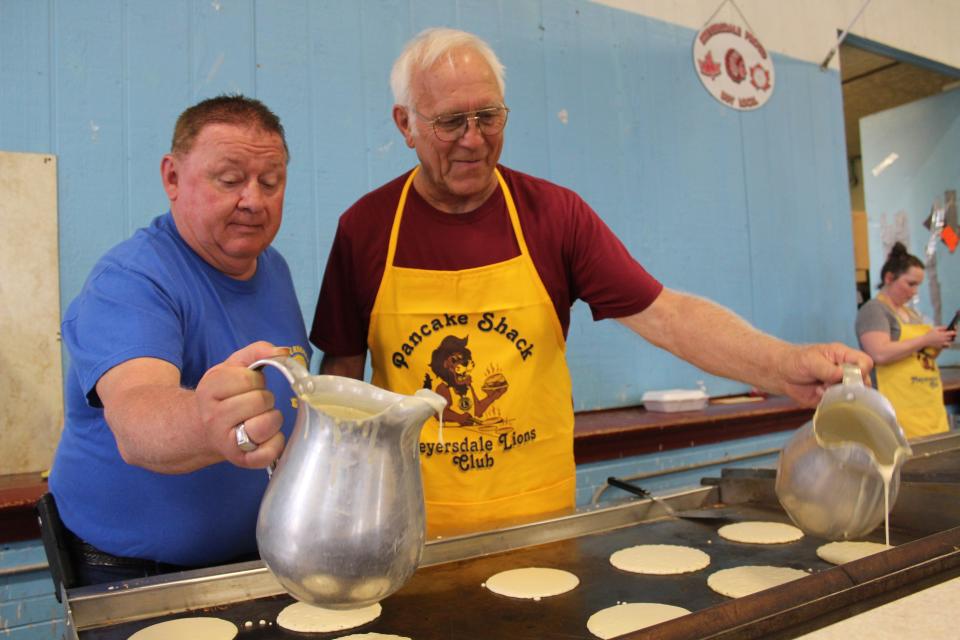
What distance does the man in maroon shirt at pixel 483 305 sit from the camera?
5.17 feet

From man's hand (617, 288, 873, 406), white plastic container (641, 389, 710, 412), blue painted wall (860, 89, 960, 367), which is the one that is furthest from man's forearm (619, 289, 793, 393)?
blue painted wall (860, 89, 960, 367)

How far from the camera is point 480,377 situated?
5.30ft

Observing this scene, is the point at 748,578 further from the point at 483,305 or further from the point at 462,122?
the point at 462,122

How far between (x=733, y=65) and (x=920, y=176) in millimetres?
3017

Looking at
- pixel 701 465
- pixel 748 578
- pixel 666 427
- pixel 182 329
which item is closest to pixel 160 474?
pixel 182 329

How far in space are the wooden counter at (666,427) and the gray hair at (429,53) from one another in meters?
1.57

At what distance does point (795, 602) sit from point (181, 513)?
3.31 feet

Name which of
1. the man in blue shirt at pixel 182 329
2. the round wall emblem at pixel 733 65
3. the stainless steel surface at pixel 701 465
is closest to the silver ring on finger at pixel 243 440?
the man in blue shirt at pixel 182 329

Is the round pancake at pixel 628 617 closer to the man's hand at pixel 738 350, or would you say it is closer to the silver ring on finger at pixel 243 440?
the man's hand at pixel 738 350

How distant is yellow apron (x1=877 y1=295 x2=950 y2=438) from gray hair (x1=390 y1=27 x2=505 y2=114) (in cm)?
320

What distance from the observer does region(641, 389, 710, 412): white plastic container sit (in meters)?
3.25

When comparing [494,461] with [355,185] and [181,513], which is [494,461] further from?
[355,185]

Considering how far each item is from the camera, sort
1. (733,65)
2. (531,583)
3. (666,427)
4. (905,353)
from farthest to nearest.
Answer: (733,65)
(905,353)
(666,427)
(531,583)

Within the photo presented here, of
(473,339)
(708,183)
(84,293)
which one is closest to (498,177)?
(473,339)
